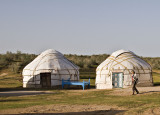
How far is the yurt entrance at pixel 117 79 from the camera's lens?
76.5 feet

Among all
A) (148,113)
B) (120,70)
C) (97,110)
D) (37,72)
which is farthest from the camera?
(37,72)

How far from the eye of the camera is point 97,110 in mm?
11156

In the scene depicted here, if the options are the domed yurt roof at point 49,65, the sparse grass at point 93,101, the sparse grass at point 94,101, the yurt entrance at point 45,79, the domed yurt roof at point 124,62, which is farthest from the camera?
the yurt entrance at point 45,79

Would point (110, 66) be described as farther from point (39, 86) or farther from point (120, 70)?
point (39, 86)

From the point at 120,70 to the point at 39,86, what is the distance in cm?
714

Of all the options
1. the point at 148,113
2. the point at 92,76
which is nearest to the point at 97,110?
the point at 148,113

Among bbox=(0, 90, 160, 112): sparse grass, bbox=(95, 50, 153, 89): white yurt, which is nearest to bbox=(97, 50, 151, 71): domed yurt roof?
bbox=(95, 50, 153, 89): white yurt

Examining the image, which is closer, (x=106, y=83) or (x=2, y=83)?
(x=106, y=83)

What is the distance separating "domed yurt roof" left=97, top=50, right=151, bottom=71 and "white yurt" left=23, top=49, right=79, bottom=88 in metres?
3.21

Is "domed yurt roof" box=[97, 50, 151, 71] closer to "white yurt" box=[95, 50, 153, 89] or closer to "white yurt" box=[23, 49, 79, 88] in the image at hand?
"white yurt" box=[95, 50, 153, 89]

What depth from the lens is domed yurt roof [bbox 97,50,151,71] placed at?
23.6 metres

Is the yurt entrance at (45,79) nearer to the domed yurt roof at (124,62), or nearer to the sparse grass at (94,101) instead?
the domed yurt roof at (124,62)

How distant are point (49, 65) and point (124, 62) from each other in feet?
21.2

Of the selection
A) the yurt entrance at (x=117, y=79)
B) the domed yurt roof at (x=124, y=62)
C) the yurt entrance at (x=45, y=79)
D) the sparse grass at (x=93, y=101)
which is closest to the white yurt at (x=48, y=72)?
the yurt entrance at (x=45, y=79)
